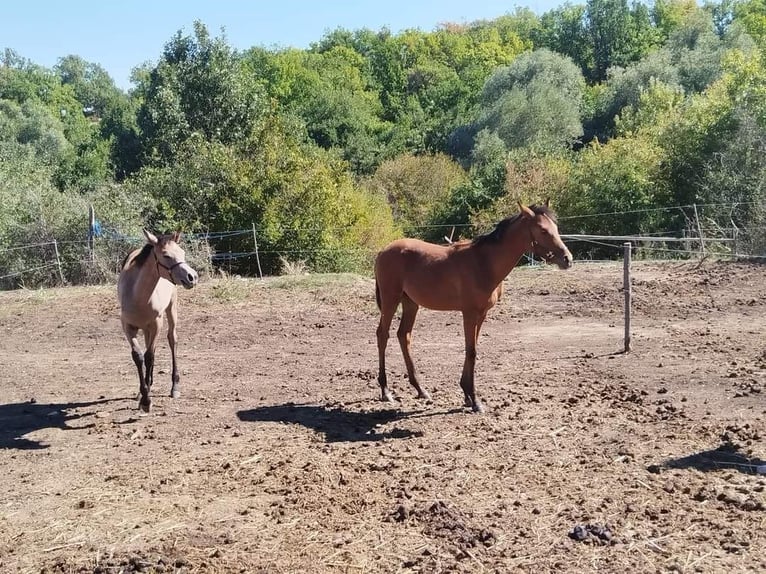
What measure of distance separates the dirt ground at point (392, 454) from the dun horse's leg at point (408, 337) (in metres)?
0.19

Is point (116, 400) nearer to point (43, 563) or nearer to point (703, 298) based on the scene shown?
point (43, 563)

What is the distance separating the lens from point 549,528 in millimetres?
4016

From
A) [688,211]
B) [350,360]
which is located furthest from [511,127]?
[350,360]

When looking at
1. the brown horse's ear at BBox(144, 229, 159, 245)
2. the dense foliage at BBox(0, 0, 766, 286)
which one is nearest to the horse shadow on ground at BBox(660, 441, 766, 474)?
the brown horse's ear at BBox(144, 229, 159, 245)

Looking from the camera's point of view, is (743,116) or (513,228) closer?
(513,228)

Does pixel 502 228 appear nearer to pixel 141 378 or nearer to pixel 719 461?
pixel 719 461

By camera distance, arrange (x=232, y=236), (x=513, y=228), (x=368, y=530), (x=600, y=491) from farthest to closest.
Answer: (x=232, y=236) → (x=513, y=228) → (x=600, y=491) → (x=368, y=530)

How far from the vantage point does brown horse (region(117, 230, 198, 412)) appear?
A: 660cm

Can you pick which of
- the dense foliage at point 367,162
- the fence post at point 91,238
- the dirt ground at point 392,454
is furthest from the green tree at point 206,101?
the dirt ground at point 392,454

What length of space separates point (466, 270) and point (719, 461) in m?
2.75

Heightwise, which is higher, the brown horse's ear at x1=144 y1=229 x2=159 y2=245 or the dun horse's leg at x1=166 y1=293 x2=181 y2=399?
the brown horse's ear at x1=144 y1=229 x2=159 y2=245

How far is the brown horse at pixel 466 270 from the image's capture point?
6421mm

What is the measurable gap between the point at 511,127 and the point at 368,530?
3853cm

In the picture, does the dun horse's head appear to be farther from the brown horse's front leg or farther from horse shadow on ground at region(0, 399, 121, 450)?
horse shadow on ground at region(0, 399, 121, 450)
